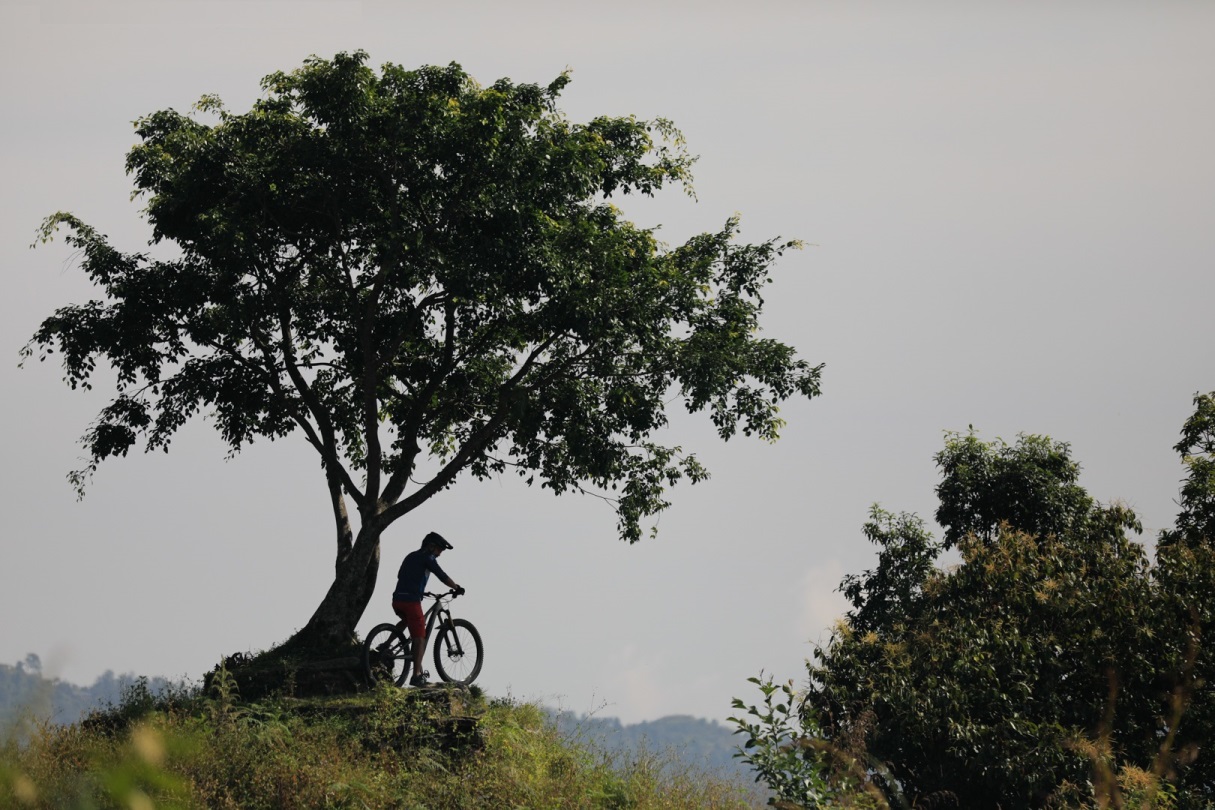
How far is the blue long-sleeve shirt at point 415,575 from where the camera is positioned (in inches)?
760

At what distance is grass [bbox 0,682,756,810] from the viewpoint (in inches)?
557

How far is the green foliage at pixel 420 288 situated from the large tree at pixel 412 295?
1.9 inches

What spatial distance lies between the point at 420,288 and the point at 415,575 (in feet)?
21.8

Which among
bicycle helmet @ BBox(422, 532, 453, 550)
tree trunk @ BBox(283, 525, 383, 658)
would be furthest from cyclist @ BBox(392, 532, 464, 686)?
tree trunk @ BBox(283, 525, 383, 658)

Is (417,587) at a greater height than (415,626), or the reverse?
(417,587)

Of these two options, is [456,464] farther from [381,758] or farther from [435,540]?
[381,758]

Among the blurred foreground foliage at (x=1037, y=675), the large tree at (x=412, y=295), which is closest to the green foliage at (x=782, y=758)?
the blurred foreground foliage at (x=1037, y=675)

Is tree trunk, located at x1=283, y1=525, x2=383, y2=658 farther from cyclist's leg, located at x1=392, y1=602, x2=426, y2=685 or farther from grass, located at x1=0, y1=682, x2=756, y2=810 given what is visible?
cyclist's leg, located at x1=392, y1=602, x2=426, y2=685

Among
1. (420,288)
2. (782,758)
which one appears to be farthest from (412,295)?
(782,758)

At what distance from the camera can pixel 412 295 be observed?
78.5ft

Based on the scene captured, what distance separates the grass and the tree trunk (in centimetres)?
289

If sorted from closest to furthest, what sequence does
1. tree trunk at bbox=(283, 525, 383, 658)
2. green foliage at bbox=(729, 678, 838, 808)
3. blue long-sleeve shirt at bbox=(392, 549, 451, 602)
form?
green foliage at bbox=(729, 678, 838, 808) < blue long-sleeve shirt at bbox=(392, 549, 451, 602) < tree trunk at bbox=(283, 525, 383, 658)

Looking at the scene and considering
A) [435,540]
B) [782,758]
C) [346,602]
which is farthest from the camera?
[346,602]

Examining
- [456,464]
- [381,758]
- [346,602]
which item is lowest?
[381,758]
